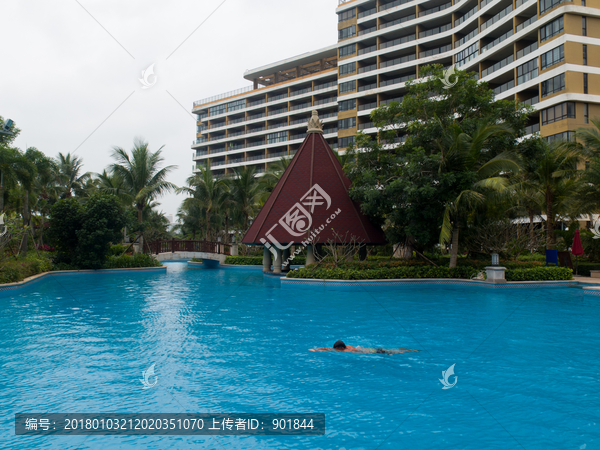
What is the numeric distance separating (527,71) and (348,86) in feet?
67.6

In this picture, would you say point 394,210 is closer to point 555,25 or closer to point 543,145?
point 543,145

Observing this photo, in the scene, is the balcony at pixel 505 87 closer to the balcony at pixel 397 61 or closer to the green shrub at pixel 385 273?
the balcony at pixel 397 61

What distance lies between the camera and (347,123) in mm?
48062

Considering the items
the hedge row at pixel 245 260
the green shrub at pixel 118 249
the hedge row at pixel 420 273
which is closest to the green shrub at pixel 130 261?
the green shrub at pixel 118 249

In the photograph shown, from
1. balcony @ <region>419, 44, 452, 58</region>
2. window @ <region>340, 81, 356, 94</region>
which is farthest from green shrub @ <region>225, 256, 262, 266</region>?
balcony @ <region>419, 44, 452, 58</region>

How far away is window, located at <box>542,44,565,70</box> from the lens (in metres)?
29.5

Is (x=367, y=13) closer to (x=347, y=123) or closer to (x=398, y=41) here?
(x=398, y=41)

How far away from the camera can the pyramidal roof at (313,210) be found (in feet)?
64.7

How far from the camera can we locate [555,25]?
30.3 m

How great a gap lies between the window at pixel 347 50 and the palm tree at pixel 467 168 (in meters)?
34.8

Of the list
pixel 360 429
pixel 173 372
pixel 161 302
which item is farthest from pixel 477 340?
pixel 161 302

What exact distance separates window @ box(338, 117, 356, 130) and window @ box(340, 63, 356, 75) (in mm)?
5963
